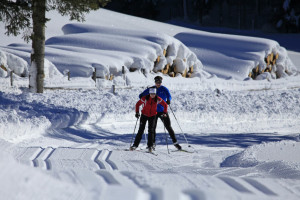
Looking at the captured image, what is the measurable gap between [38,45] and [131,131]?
19.1 feet

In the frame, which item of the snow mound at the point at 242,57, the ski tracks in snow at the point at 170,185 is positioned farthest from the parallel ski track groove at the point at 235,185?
the snow mound at the point at 242,57

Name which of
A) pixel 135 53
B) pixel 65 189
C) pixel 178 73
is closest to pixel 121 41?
pixel 135 53

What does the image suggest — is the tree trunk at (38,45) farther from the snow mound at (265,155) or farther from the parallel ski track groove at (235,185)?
the parallel ski track groove at (235,185)

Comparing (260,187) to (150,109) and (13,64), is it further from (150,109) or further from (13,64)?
(13,64)

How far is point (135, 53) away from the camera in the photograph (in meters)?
27.6

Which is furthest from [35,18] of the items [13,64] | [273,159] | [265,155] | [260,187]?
[260,187]

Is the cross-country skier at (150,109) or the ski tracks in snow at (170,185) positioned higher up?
the cross-country skier at (150,109)

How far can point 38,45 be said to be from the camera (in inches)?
601

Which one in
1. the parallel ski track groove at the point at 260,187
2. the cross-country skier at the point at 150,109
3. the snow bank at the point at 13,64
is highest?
the snow bank at the point at 13,64

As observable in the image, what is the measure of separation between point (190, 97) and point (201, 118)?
2956mm

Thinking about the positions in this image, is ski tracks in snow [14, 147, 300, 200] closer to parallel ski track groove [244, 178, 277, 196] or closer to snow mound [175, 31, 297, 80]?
parallel ski track groove [244, 178, 277, 196]

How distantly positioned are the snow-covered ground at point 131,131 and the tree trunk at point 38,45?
0.97 meters

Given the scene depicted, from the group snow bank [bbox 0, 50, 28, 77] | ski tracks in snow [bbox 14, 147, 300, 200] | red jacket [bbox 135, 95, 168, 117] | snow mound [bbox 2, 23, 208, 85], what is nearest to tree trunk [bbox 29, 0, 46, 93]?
snow bank [bbox 0, 50, 28, 77]

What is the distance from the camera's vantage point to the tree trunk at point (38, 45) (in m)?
14.2
